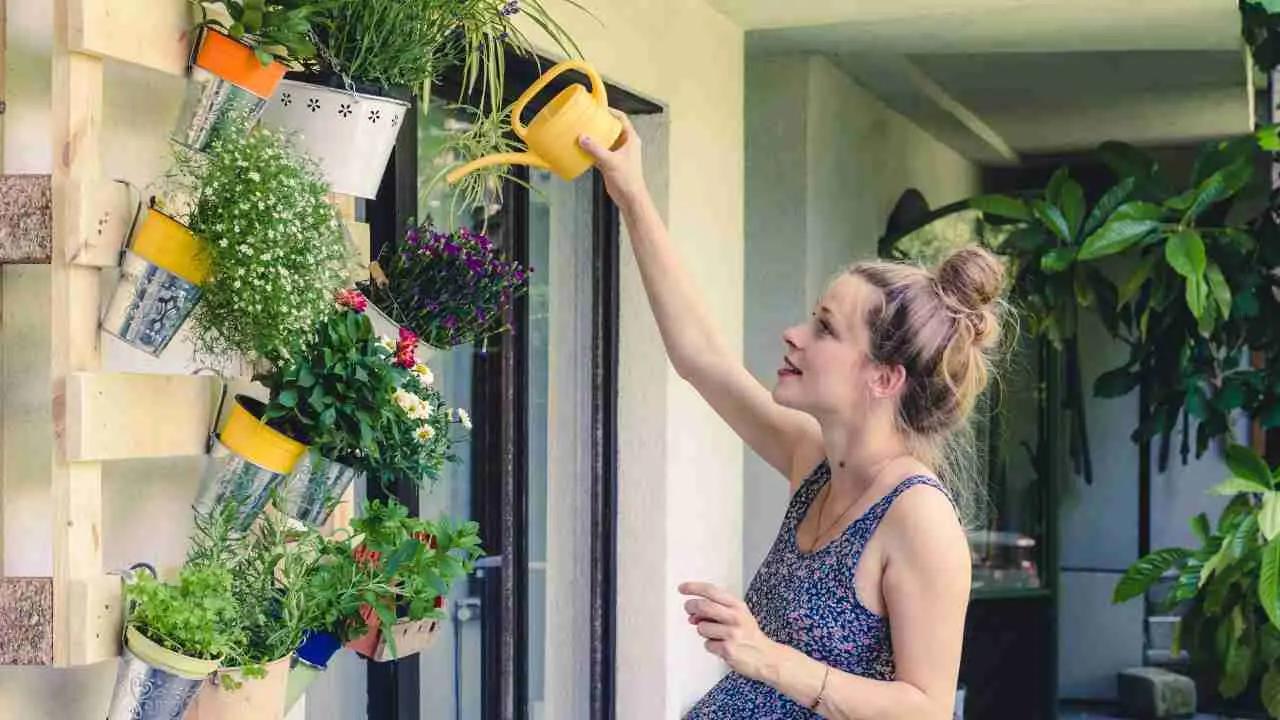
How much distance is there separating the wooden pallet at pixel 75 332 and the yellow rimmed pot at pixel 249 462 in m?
A: 0.12

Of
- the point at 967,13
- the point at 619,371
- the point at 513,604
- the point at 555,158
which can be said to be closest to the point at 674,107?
the point at 619,371

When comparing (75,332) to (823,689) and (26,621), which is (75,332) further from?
(823,689)

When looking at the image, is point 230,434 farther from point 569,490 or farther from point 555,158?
point 569,490

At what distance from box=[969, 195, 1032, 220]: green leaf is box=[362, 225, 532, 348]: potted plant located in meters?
2.98

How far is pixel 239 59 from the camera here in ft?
4.54

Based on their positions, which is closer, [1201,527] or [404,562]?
[404,562]

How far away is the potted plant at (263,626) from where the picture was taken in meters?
1.37

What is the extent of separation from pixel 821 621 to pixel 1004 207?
301 centimetres

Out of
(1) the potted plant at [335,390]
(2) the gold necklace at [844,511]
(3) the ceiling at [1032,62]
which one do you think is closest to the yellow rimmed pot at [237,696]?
(1) the potted plant at [335,390]

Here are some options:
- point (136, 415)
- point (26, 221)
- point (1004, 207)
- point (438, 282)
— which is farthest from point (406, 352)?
point (1004, 207)

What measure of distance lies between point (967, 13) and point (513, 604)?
1.89 meters

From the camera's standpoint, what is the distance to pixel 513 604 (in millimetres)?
2908

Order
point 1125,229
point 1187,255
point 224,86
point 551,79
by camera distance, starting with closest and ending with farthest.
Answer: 1. point 224,86
2. point 551,79
3. point 1187,255
4. point 1125,229

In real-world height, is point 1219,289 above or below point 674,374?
above
